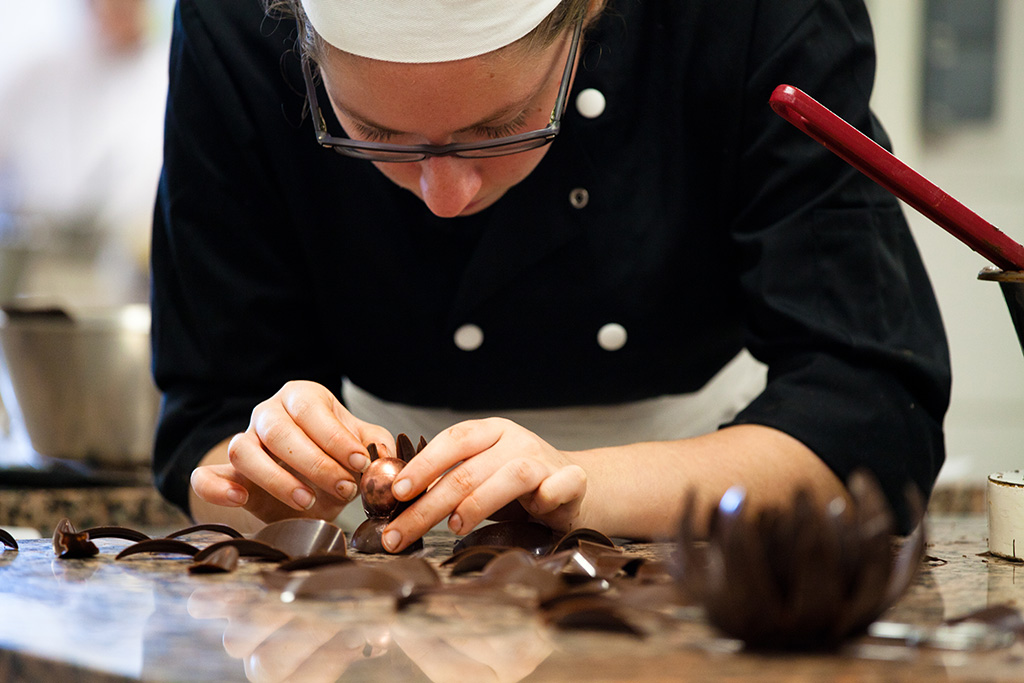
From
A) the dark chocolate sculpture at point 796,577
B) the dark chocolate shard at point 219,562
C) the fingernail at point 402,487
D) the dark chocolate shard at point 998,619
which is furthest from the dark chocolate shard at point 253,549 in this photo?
the dark chocolate shard at point 998,619

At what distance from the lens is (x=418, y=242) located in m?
1.34

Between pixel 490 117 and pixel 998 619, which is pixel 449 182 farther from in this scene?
pixel 998 619

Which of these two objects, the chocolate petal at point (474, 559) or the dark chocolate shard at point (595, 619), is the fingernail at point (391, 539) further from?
the dark chocolate shard at point (595, 619)

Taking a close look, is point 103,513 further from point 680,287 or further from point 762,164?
point 762,164

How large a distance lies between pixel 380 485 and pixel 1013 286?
1.81ft

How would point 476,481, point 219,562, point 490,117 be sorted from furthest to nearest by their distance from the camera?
point 490,117
point 476,481
point 219,562

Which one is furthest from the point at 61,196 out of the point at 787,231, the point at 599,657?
the point at 599,657

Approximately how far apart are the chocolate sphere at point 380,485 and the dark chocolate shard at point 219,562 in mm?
134

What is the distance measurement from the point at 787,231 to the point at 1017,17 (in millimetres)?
2646

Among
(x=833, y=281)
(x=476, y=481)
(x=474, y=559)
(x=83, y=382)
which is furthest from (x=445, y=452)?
(x=83, y=382)

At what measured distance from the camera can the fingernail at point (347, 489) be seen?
946 millimetres

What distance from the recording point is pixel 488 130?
3.29 feet

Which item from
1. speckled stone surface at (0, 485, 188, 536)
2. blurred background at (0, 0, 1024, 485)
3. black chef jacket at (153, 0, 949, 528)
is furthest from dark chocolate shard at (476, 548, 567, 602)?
blurred background at (0, 0, 1024, 485)

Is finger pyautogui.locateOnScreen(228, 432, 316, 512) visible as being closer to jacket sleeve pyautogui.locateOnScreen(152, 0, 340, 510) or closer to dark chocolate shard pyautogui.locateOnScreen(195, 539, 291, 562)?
dark chocolate shard pyautogui.locateOnScreen(195, 539, 291, 562)
